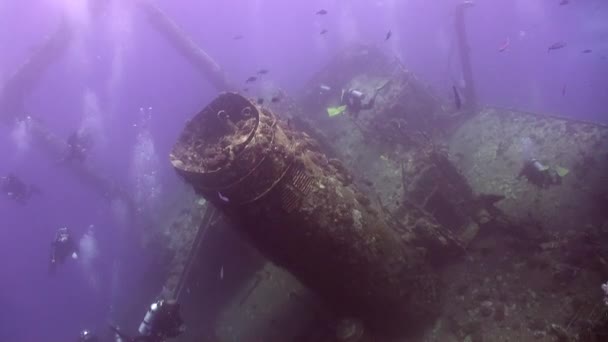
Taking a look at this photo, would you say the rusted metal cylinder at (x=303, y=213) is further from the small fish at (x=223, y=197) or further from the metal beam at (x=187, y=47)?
the metal beam at (x=187, y=47)

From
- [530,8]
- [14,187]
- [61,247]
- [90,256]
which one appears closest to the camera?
[61,247]

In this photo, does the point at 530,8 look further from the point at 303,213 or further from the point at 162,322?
the point at 162,322

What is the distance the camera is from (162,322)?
7.88 meters

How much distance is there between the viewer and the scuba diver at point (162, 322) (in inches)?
310

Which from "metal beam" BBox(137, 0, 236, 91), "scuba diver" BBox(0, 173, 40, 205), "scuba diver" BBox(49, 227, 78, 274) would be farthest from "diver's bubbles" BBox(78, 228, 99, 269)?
"metal beam" BBox(137, 0, 236, 91)

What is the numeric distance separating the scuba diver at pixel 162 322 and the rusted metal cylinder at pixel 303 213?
372 centimetres

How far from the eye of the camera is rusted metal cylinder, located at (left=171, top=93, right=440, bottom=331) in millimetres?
4672

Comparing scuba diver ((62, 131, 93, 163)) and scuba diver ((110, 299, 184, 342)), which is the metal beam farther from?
scuba diver ((110, 299, 184, 342))

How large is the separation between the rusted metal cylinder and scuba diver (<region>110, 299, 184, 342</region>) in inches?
147

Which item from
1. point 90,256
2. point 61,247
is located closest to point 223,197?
point 61,247

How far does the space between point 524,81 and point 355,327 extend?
46.3 metres

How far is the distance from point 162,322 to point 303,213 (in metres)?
5.15

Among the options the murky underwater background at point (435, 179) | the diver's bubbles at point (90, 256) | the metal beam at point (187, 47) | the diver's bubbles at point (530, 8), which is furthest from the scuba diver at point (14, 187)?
the diver's bubbles at point (530, 8)

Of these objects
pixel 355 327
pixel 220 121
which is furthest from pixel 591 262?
pixel 220 121
